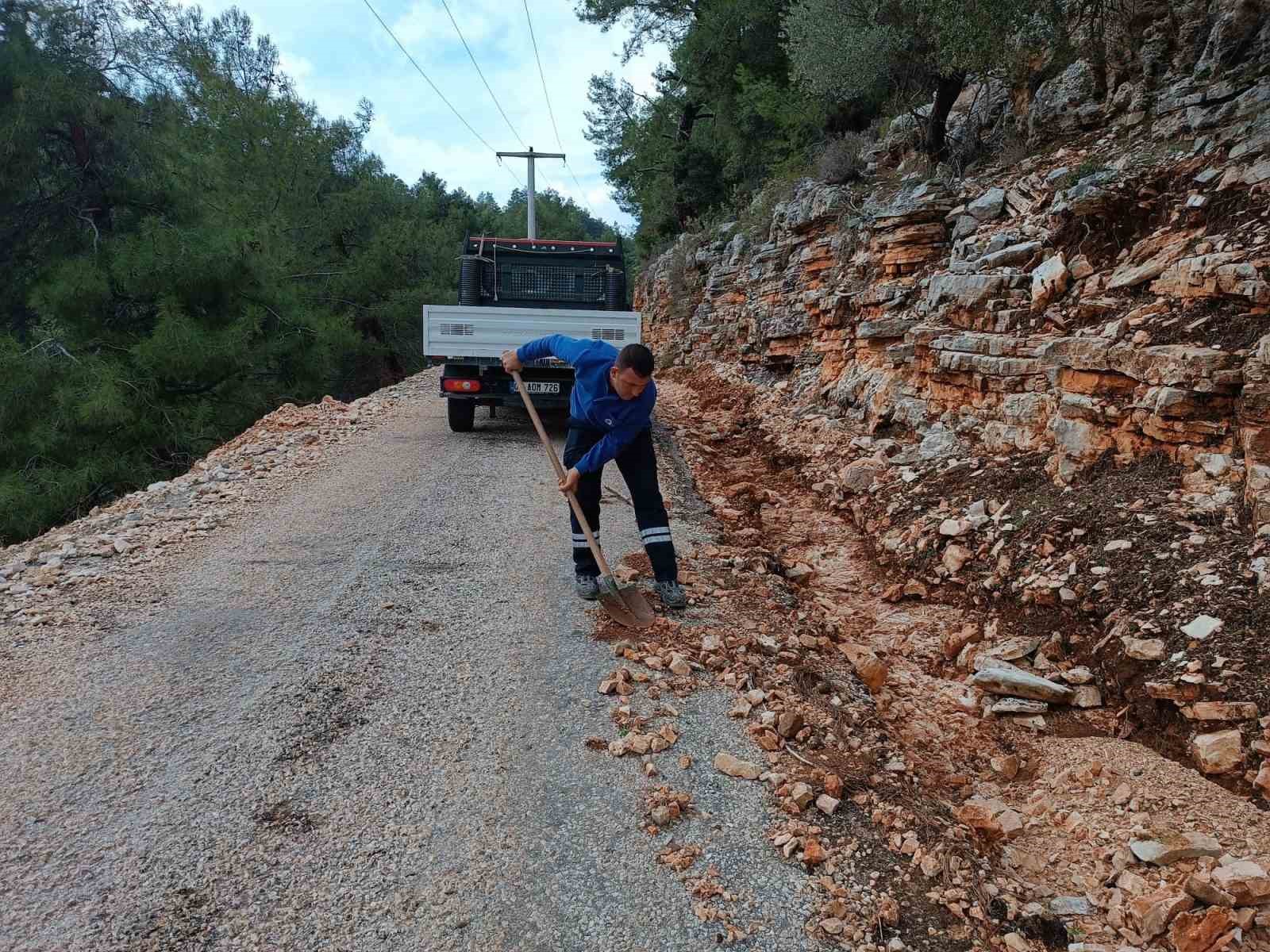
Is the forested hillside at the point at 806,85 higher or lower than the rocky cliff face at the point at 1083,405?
higher

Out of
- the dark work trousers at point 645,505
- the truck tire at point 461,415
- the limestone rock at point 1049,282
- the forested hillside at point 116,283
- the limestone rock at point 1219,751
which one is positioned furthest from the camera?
the forested hillside at point 116,283

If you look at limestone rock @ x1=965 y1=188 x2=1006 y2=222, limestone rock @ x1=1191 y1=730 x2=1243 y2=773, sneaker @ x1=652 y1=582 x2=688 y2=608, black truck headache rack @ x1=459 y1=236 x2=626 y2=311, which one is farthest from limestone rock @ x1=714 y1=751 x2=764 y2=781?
black truck headache rack @ x1=459 y1=236 x2=626 y2=311

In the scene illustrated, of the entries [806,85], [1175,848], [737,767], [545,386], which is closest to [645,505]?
[737,767]

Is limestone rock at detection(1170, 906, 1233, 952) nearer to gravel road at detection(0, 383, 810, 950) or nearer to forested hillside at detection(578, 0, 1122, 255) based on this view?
gravel road at detection(0, 383, 810, 950)

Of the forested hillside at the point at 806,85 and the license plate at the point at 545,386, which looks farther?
the license plate at the point at 545,386

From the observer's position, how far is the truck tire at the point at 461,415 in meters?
9.62

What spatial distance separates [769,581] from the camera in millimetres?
5109

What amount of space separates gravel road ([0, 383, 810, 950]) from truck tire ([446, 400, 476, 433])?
5.14 meters

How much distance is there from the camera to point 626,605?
432cm

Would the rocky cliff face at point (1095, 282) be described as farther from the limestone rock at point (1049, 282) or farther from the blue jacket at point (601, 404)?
the blue jacket at point (601, 404)

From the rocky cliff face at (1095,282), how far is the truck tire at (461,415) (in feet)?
14.6

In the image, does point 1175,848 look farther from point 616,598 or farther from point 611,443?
point 611,443

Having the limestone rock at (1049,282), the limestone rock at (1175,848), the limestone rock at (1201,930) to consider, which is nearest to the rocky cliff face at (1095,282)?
the limestone rock at (1049,282)

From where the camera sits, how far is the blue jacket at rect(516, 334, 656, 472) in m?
4.27
